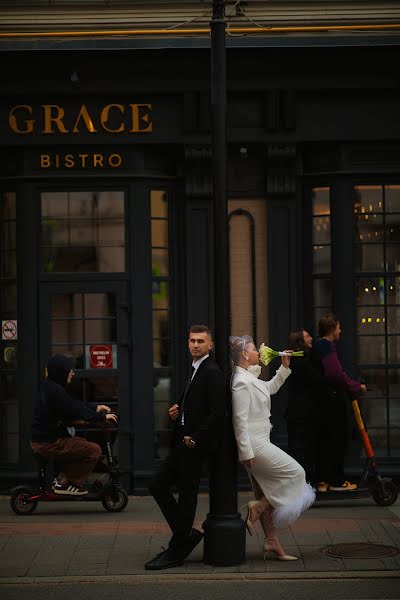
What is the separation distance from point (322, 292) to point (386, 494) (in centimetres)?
258

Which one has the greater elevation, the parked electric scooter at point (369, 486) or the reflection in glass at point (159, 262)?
the reflection in glass at point (159, 262)

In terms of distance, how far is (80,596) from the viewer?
9125 mm

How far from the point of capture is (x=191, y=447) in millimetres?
9852

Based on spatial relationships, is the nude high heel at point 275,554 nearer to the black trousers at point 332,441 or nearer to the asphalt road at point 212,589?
the asphalt road at point 212,589

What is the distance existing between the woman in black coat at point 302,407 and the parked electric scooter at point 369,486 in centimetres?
Answer: 38

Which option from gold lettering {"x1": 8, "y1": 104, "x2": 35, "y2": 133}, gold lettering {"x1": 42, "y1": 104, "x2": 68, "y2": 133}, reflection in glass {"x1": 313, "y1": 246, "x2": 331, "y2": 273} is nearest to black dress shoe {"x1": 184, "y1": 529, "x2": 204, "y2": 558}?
reflection in glass {"x1": 313, "y1": 246, "x2": 331, "y2": 273}

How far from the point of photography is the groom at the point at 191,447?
9.88 m

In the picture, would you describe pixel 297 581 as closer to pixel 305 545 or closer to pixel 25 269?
pixel 305 545

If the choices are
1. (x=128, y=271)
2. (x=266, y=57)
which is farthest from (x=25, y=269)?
(x=266, y=57)

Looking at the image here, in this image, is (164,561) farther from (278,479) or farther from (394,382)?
(394,382)

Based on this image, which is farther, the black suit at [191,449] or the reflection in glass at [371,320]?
the reflection in glass at [371,320]

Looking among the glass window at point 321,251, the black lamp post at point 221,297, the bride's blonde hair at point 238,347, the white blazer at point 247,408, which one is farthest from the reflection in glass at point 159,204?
the white blazer at point 247,408

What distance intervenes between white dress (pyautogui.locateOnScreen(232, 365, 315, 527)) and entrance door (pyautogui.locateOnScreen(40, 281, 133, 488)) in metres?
4.06

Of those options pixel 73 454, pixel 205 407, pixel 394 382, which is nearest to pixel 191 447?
pixel 205 407
